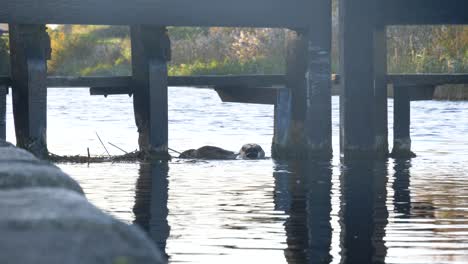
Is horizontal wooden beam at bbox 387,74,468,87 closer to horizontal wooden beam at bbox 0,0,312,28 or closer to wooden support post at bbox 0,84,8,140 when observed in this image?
horizontal wooden beam at bbox 0,0,312,28

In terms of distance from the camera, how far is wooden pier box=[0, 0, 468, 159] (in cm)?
1377

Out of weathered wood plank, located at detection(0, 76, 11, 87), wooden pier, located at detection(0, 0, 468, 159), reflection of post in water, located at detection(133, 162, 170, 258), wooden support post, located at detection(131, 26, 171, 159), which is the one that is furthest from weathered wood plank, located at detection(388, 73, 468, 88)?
weathered wood plank, located at detection(0, 76, 11, 87)

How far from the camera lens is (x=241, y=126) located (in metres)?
25.1

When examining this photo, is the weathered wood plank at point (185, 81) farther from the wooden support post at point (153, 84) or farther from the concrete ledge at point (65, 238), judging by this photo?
the concrete ledge at point (65, 238)

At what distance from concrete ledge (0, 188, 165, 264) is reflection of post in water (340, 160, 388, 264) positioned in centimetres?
460

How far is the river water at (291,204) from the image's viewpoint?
8141 mm

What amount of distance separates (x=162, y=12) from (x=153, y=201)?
3496mm

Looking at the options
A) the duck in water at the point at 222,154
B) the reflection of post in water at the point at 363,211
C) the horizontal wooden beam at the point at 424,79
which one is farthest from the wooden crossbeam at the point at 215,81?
the reflection of post in water at the point at 363,211

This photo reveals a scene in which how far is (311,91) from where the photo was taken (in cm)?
1497

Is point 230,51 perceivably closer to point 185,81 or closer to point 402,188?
point 185,81

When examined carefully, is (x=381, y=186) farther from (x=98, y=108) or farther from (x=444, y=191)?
(x=98, y=108)

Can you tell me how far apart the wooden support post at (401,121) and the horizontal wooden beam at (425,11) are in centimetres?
158

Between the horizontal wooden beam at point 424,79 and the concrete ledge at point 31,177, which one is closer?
the concrete ledge at point 31,177

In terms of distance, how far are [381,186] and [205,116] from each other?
1576 centimetres
